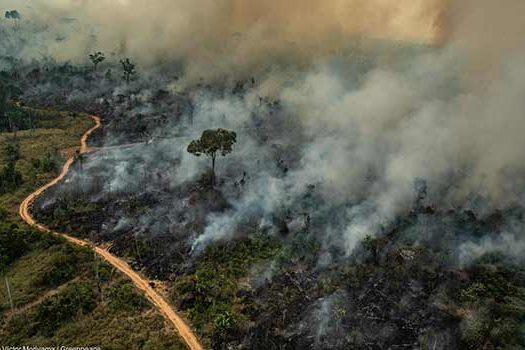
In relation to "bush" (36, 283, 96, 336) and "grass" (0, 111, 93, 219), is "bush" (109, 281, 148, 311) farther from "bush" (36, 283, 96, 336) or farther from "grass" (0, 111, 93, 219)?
"grass" (0, 111, 93, 219)

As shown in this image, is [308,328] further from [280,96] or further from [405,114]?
[280,96]

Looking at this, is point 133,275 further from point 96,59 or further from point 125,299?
point 96,59

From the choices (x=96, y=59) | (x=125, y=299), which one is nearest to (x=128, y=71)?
(x=96, y=59)

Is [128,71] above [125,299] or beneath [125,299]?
above

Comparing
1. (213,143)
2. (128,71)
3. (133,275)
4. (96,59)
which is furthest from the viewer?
(96,59)

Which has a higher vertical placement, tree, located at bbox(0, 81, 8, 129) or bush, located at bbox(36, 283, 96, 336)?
tree, located at bbox(0, 81, 8, 129)

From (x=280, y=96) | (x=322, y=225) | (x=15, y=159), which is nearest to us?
(x=322, y=225)

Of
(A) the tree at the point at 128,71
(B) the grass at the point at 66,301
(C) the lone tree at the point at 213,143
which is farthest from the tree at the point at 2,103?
(C) the lone tree at the point at 213,143

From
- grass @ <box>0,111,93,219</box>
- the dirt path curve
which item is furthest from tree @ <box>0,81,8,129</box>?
the dirt path curve

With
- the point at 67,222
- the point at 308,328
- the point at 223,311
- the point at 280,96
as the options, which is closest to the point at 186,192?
the point at 67,222
